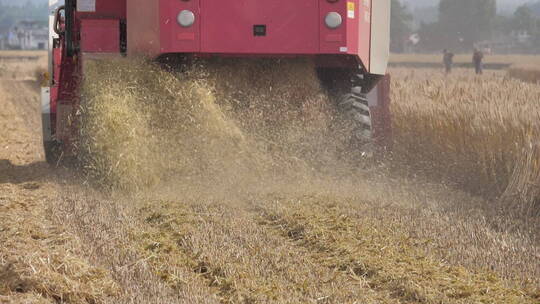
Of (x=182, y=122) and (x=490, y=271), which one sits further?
(x=182, y=122)

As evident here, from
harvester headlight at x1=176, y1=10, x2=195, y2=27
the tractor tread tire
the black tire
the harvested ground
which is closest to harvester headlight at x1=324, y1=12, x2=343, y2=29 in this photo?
the harvested ground

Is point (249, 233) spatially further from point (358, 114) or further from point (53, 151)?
point (53, 151)

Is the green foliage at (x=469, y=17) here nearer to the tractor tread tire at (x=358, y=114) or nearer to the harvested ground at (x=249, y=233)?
the tractor tread tire at (x=358, y=114)

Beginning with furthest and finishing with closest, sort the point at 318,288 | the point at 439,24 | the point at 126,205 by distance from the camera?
the point at 439,24, the point at 126,205, the point at 318,288

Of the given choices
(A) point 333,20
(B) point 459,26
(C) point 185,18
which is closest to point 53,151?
(C) point 185,18

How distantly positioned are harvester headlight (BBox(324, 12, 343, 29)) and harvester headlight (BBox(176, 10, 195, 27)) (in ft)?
3.84

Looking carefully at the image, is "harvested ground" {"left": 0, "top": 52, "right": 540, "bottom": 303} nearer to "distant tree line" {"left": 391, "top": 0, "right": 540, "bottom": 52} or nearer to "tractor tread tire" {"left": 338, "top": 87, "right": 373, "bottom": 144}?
"tractor tread tire" {"left": 338, "top": 87, "right": 373, "bottom": 144}

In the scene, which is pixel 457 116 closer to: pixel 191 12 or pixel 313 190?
pixel 313 190

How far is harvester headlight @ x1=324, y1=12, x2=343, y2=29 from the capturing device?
764 centimetres

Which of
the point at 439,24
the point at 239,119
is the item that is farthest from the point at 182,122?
the point at 439,24

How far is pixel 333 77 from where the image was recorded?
27.5 feet

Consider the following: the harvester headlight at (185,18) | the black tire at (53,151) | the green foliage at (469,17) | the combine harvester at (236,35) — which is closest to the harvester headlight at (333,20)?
the combine harvester at (236,35)

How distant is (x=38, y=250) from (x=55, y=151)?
4652 mm

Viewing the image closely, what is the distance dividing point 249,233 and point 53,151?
4246 mm
